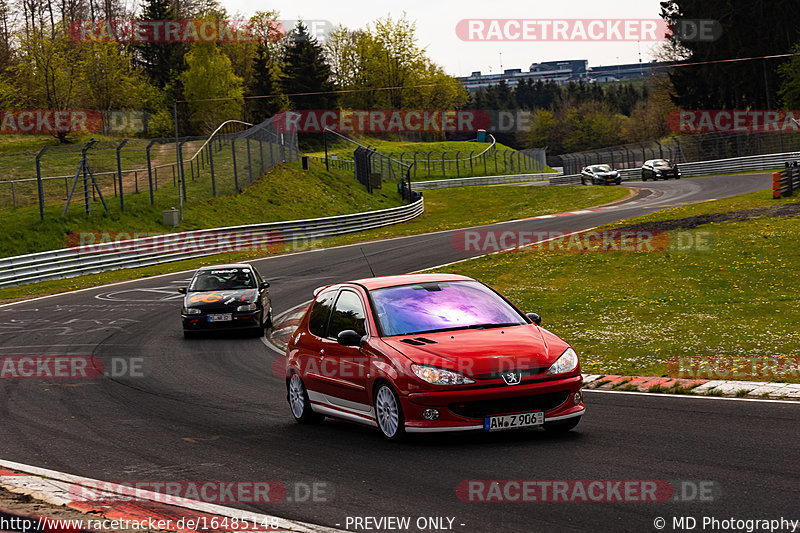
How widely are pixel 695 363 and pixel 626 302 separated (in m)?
6.36

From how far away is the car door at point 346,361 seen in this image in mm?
8664

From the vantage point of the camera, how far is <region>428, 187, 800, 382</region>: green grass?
44.1 feet

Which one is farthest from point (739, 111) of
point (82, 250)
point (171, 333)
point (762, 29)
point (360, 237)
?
point (171, 333)

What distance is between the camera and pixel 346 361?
8945 mm

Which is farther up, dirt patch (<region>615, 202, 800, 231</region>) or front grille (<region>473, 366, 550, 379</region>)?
front grille (<region>473, 366, 550, 379</region>)

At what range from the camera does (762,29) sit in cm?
7006

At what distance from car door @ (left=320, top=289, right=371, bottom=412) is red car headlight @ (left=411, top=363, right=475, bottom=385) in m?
0.87

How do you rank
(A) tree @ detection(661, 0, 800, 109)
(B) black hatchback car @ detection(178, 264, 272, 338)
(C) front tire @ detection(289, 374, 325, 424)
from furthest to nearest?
1. (A) tree @ detection(661, 0, 800, 109)
2. (B) black hatchback car @ detection(178, 264, 272, 338)
3. (C) front tire @ detection(289, 374, 325, 424)

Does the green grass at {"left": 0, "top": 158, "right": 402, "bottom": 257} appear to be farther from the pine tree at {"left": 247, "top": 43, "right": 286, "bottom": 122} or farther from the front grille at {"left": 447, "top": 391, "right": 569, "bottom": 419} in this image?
the pine tree at {"left": 247, "top": 43, "right": 286, "bottom": 122}

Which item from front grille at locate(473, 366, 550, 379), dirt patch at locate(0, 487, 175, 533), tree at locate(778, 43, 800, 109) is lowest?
dirt patch at locate(0, 487, 175, 533)

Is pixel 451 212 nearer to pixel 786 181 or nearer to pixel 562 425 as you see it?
pixel 786 181

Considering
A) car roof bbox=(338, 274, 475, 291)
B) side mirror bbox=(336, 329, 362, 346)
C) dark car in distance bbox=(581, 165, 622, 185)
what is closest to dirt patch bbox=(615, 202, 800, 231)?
car roof bbox=(338, 274, 475, 291)

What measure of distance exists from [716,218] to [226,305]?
16.9 metres

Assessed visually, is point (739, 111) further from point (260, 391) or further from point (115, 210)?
point (260, 391)
